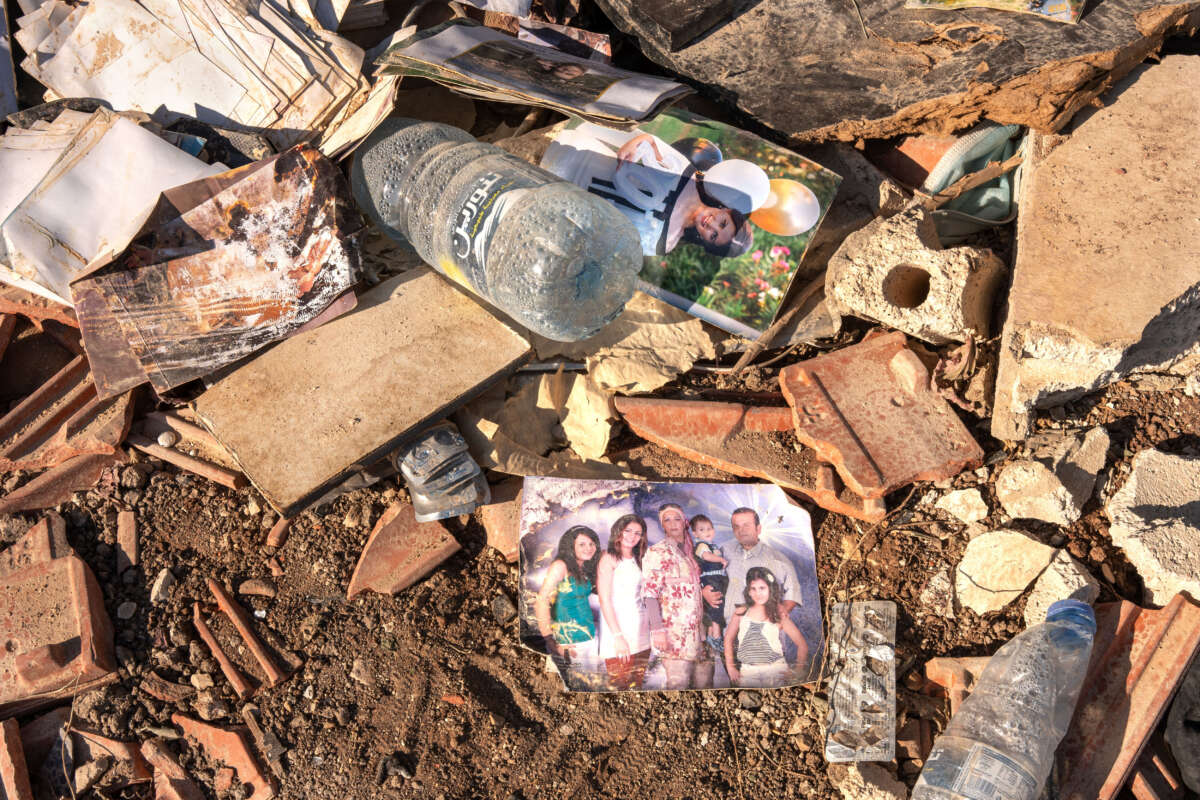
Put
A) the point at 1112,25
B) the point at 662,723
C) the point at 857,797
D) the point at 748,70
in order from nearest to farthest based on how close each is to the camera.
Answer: the point at 857,797
the point at 662,723
the point at 1112,25
the point at 748,70

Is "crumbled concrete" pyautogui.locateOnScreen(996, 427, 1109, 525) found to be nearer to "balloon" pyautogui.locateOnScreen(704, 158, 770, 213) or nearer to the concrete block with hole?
the concrete block with hole

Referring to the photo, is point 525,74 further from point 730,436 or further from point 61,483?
point 61,483

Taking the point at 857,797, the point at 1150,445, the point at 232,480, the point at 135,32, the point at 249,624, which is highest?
the point at 135,32

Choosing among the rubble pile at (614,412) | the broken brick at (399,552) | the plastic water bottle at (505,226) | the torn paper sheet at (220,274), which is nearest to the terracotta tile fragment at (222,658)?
the rubble pile at (614,412)

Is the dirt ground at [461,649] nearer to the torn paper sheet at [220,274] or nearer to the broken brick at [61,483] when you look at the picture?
the broken brick at [61,483]

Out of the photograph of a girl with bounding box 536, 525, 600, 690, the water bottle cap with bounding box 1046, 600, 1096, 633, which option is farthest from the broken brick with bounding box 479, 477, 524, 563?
the water bottle cap with bounding box 1046, 600, 1096, 633

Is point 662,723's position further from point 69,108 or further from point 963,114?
point 69,108

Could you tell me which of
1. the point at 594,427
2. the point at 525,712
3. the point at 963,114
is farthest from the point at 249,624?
the point at 963,114
